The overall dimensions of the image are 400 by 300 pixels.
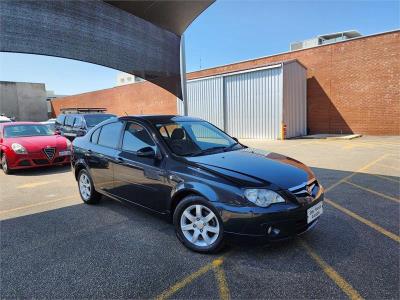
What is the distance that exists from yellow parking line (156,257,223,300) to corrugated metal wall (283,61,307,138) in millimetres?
15595

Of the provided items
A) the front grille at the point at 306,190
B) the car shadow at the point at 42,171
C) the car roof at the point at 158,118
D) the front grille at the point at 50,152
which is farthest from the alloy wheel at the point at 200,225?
the front grille at the point at 50,152

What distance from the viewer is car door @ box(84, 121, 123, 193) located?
15.3ft

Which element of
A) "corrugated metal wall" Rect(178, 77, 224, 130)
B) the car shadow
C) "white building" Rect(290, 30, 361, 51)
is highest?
"white building" Rect(290, 30, 361, 51)

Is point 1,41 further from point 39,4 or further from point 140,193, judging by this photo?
point 140,193

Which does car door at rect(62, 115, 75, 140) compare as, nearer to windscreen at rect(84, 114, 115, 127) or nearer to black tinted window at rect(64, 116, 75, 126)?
black tinted window at rect(64, 116, 75, 126)

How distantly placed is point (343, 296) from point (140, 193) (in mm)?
2624

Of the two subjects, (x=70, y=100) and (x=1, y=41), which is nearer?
(x=1, y=41)

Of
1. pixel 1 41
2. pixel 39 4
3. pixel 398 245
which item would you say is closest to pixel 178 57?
pixel 39 4

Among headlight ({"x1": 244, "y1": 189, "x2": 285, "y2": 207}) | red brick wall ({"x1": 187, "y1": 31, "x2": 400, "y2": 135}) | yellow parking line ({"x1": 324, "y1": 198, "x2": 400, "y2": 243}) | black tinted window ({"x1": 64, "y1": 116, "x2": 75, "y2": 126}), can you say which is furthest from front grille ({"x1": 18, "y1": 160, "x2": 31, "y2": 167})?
red brick wall ({"x1": 187, "y1": 31, "x2": 400, "y2": 135})

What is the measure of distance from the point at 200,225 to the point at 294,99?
16.9 m

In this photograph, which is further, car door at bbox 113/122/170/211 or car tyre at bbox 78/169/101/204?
car tyre at bbox 78/169/101/204

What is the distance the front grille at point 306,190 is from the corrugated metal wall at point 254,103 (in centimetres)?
1467

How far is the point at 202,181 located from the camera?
3.32 metres

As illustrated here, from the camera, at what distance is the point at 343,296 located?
2.58 meters
